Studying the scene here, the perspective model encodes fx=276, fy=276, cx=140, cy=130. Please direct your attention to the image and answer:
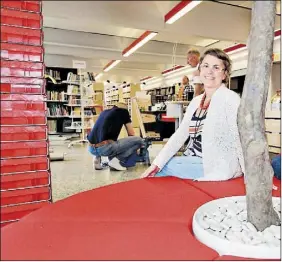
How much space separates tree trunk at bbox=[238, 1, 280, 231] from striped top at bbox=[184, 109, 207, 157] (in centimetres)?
68

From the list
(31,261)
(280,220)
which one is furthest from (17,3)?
(280,220)

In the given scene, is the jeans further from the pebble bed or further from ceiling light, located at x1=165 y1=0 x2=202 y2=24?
ceiling light, located at x1=165 y1=0 x2=202 y2=24

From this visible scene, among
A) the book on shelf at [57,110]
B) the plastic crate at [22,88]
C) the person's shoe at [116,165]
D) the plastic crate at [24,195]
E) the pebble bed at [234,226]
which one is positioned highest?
the plastic crate at [22,88]

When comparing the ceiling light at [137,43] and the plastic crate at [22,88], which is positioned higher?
the ceiling light at [137,43]

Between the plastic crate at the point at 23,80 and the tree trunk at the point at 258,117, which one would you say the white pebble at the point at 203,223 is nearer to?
the tree trunk at the point at 258,117

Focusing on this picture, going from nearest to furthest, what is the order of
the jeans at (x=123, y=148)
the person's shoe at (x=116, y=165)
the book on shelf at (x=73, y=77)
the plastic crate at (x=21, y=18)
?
1. the plastic crate at (x=21, y=18)
2. the book on shelf at (x=73, y=77)
3. the person's shoe at (x=116, y=165)
4. the jeans at (x=123, y=148)

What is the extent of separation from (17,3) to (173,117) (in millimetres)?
2842

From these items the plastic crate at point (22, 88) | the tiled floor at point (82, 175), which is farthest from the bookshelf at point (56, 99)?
the tiled floor at point (82, 175)

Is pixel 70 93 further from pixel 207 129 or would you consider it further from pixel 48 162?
pixel 207 129

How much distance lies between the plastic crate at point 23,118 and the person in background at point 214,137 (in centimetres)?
76

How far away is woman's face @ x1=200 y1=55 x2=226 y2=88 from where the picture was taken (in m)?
1.16

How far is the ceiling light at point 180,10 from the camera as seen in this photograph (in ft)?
1.72

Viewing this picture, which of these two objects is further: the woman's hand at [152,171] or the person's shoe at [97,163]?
the person's shoe at [97,163]

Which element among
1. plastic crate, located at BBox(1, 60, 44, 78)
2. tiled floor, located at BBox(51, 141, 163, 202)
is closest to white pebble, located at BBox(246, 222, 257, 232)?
plastic crate, located at BBox(1, 60, 44, 78)
